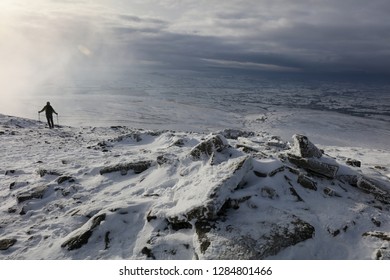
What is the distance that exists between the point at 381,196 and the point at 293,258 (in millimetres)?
3756

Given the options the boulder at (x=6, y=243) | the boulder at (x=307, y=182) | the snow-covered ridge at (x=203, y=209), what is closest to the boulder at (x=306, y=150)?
the snow-covered ridge at (x=203, y=209)

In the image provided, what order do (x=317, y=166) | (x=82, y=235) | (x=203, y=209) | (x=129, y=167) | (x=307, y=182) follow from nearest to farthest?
(x=203, y=209), (x=82, y=235), (x=307, y=182), (x=317, y=166), (x=129, y=167)

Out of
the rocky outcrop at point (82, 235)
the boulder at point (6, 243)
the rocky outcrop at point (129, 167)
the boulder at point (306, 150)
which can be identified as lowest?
the boulder at point (6, 243)

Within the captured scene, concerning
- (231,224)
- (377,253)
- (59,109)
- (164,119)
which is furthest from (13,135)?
(59,109)

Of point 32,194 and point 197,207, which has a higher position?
point 197,207

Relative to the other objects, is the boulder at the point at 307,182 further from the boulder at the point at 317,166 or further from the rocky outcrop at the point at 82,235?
the rocky outcrop at the point at 82,235

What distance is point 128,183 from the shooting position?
9305 mm

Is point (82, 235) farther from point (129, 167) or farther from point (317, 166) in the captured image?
point (317, 166)

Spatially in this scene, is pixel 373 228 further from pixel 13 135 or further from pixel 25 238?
pixel 13 135

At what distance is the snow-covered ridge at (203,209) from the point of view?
616cm

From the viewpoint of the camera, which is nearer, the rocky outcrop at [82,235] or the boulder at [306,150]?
the rocky outcrop at [82,235]

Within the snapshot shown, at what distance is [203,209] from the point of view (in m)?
6.57

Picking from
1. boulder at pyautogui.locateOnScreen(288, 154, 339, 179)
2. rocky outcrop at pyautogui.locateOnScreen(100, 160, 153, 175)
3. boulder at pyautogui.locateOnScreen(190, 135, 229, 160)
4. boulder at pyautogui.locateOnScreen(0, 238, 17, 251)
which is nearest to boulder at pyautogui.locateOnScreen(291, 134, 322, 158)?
boulder at pyautogui.locateOnScreen(288, 154, 339, 179)

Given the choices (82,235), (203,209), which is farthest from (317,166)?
(82,235)
